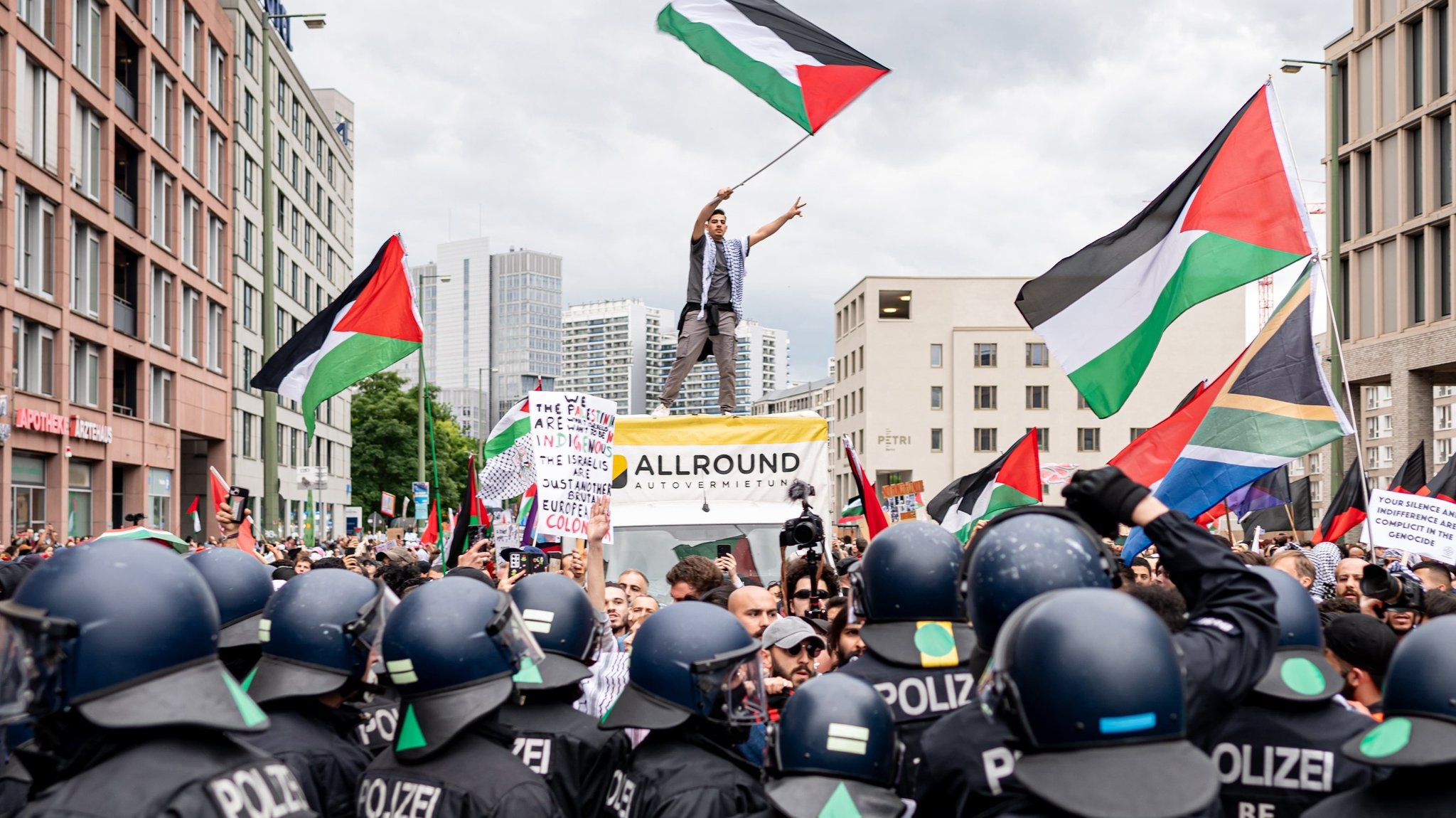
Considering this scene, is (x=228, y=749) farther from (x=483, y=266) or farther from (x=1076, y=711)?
(x=483, y=266)

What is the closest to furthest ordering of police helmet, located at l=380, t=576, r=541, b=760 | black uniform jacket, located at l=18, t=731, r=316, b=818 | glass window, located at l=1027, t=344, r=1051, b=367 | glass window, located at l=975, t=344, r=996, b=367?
black uniform jacket, located at l=18, t=731, r=316, b=818, police helmet, located at l=380, t=576, r=541, b=760, glass window, located at l=1027, t=344, r=1051, b=367, glass window, located at l=975, t=344, r=996, b=367

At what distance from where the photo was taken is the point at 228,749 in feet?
9.15

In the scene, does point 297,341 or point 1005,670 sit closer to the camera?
point 1005,670

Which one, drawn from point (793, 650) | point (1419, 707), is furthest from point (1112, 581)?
point (793, 650)

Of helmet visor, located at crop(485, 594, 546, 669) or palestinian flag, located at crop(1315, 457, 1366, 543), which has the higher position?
helmet visor, located at crop(485, 594, 546, 669)

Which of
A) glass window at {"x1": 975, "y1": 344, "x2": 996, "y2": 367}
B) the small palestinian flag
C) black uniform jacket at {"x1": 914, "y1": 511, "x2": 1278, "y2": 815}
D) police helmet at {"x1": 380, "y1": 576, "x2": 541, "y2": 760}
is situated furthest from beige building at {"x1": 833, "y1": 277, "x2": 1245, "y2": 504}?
black uniform jacket at {"x1": 914, "y1": 511, "x2": 1278, "y2": 815}

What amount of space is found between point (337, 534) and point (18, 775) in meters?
70.6

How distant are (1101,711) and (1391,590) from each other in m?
4.66

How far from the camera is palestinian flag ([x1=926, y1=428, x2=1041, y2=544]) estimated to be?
11.4 m

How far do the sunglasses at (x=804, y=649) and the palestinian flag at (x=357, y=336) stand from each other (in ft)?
20.6

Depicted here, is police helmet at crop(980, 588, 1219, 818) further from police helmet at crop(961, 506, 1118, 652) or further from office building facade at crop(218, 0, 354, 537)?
office building facade at crop(218, 0, 354, 537)

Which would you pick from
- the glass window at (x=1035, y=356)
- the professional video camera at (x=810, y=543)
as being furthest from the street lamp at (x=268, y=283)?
the glass window at (x=1035, y=356)

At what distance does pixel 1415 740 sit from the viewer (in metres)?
2.86

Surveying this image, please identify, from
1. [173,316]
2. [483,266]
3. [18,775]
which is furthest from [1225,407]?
[483,266]
